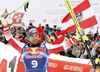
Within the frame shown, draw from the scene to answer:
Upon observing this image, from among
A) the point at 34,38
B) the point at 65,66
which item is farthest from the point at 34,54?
the point at 65,66

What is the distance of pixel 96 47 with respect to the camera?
6453mm

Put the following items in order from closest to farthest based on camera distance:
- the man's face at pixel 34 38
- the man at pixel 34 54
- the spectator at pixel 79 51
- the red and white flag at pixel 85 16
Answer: the man's face at pixel 34 38
the man at pixel 34 54
the red and white flag at pixel 85 16
the spectator at pixel 79 51

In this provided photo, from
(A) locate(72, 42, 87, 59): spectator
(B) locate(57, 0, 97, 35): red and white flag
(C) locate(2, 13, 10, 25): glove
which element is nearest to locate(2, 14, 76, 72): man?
(C) locate(2, 13, 10, 25): glove

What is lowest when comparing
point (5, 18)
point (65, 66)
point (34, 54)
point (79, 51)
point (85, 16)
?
point (65, 66)

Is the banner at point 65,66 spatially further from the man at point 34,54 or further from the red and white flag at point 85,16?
the man at point 34,54

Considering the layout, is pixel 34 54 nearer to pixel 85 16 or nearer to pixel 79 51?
pixel 85 16

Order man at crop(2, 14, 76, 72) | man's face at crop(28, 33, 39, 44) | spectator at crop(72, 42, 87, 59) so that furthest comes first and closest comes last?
spectator at crop(72, 42, 87, 59)
man at crop(2, 14, 76, 72)
man's face at crop(28, 33, 39, 44)

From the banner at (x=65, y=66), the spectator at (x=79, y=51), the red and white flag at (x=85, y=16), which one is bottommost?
the banner at (x=65, y=66)

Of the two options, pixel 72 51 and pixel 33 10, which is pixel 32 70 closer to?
pixel 72 51

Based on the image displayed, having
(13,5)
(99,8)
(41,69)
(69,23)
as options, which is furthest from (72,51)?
(13,5)

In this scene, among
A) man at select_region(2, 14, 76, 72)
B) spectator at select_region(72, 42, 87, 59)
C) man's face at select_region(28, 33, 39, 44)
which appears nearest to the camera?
man's face at select_region(28, 33, 39, 44)

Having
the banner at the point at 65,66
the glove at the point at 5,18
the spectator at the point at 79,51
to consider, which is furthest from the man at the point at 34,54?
the spectator at the point at 79,51

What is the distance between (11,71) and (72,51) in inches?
78.2

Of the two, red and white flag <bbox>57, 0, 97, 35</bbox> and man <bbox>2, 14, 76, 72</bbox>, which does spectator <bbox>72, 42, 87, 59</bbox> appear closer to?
red and white flag <bbox>57, 0, 97, 35</bbox>
